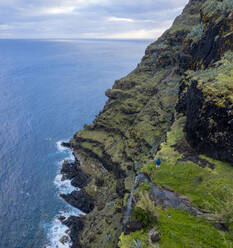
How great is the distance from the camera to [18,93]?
163m

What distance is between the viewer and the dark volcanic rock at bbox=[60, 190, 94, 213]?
6056 cm

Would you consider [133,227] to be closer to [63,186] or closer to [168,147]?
[168,147]

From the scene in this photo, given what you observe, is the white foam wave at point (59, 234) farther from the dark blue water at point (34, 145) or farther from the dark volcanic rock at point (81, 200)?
the dark volcanic rock at point (81, 200)

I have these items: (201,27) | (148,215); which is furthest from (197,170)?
(201,27)

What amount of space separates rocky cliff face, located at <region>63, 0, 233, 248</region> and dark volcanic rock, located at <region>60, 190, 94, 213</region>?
1.52 feet

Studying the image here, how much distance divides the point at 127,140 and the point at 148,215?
47.6m

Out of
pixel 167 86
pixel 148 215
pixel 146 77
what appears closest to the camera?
pixel 148 215

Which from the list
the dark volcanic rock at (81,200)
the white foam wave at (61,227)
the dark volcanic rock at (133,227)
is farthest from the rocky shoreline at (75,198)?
the dark volcanic rock at (133,227)

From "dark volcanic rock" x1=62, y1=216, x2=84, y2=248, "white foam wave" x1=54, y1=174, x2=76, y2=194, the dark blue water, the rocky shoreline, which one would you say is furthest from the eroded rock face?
"white foam wave" x1=54, y1=174, x2=76, y2=194

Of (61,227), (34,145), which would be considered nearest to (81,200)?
(61,227)

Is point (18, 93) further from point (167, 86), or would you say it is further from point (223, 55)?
point (223, 55)

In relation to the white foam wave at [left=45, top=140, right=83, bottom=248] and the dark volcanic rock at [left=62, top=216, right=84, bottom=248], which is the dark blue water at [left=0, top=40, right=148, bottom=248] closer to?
the white foam wave at [left=45, top=140, right=83, bottom=248]

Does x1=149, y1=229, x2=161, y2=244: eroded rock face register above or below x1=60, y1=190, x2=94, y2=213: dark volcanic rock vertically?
above

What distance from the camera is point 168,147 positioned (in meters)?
33.8
